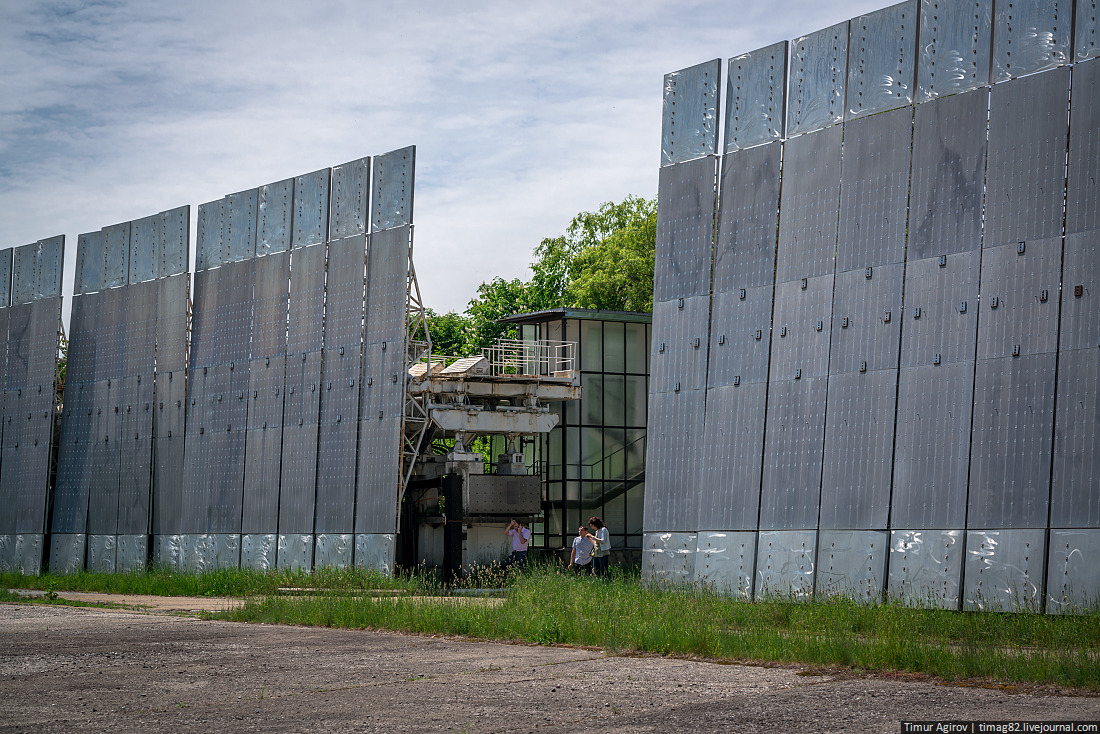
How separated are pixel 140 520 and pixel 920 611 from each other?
25.0 metres

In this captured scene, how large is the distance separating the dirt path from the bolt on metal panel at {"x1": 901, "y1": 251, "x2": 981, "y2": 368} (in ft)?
24.7

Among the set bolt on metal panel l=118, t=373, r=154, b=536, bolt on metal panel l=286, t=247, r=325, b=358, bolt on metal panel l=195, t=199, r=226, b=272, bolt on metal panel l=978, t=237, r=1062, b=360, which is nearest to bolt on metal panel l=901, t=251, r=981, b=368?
bolt on metal panel l=978, t=237, r=1062, b=360

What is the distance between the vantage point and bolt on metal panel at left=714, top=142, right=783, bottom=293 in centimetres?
2106

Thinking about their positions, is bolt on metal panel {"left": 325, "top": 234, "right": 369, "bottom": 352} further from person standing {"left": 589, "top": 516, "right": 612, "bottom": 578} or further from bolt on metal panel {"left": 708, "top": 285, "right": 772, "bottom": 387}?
bolt on metal panel {"left": 708, "top": 285, "right": 772, "bottom": 387}

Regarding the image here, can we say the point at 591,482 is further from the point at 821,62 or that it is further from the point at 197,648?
the point at 197,648

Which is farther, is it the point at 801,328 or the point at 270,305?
the point at 270,305

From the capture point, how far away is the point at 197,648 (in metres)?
15.2

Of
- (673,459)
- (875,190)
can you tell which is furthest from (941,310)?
(673,459)

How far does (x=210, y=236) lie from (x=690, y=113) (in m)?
16.5

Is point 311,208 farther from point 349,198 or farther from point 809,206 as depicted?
point 809,206

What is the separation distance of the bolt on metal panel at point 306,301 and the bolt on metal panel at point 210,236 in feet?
12.0

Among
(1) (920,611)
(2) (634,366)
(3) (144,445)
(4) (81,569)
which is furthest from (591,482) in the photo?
(1) (920,611)

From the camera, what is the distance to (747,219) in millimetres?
21469

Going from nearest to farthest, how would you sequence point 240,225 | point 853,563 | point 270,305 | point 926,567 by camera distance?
point 926,567 < point 853,563 < point 270,305 < point 240,225
